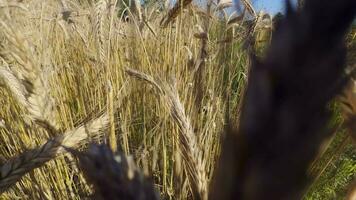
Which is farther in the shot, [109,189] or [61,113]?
[61,113]

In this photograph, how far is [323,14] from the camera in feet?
0.52

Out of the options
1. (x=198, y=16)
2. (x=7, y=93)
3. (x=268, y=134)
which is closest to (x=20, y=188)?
(x=7, y=93)

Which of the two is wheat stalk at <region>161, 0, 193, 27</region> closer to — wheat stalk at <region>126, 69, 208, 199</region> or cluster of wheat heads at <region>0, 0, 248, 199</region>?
cluster of wheat heads at <region>0, 0, 248, 199</region>

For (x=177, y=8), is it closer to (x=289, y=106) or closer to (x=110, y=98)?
(x=110, y=98)

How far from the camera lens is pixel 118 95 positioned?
3.93 ft

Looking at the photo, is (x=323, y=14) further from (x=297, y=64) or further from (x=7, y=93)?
(x=7, y=93)

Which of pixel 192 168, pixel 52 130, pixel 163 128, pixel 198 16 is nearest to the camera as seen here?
pixel 192 168

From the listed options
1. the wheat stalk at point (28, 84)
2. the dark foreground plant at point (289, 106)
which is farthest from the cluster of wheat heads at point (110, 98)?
the dark foreground plant at point (289, 106)

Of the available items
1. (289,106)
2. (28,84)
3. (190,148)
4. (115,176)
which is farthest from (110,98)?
(289,106)

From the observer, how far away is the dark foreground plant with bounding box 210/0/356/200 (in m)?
0.15

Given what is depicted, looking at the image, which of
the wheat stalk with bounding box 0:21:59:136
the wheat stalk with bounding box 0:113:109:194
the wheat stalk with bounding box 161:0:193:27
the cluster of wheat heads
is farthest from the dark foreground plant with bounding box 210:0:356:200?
the wheat stalk with bounding box 161:0:193:27

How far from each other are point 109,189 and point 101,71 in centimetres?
102

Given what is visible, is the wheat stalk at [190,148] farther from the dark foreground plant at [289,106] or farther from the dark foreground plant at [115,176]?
the dark foreground plant at [289,106]

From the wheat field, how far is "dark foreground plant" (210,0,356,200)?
1.90 ft
